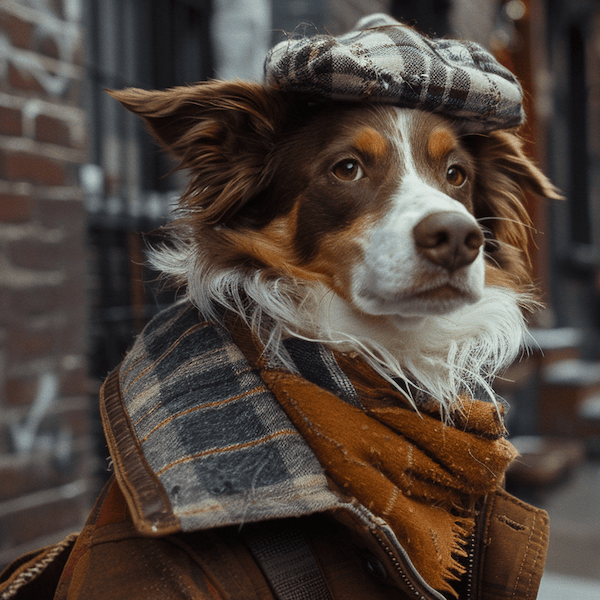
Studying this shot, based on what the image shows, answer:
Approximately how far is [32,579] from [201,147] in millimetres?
995

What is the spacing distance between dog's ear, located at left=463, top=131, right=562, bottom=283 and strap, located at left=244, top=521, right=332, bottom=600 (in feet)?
2.99

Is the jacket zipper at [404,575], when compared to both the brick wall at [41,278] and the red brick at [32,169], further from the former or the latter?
the red brick at [32,169]

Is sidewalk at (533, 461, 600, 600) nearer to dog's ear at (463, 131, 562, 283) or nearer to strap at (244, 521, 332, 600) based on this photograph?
dog's ear at (463, 131, 562, 283)

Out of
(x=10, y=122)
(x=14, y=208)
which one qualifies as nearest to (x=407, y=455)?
(x=14, y=208)

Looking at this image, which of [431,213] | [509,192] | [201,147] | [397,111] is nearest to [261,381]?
[431,213]

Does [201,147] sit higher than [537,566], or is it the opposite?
[201,147]

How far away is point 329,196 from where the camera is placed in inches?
59.9

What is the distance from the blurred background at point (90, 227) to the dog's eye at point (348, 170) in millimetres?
554

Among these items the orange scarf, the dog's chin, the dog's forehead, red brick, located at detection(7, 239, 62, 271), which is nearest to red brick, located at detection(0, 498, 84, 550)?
red brick, located at detection(7, 239, 62, 271)

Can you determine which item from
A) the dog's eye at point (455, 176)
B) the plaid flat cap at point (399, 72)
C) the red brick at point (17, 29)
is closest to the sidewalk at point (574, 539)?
the dog's eye at point (455, 176)

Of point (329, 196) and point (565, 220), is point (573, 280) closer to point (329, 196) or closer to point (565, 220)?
point (565, 220)

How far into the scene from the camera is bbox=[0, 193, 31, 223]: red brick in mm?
2191

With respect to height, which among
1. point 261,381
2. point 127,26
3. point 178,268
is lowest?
point 261,381

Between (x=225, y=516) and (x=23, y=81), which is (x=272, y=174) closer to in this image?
(x=225, y=516)
